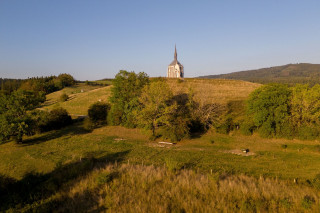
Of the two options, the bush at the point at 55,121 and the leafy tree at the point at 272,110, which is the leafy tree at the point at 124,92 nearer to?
the bush at the point at 55,121

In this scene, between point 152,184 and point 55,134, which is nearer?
point 152,184

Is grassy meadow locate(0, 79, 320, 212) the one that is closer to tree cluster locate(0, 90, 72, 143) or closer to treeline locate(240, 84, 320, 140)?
treeline locate(240, 84, 320, 140)

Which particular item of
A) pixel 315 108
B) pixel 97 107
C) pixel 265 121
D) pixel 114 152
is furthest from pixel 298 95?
pixel 97 107

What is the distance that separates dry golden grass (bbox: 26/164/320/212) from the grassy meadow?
56 millimetres

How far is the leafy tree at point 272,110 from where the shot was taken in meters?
30.8

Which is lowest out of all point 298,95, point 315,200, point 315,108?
point 315,200

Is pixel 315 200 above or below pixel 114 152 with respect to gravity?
above

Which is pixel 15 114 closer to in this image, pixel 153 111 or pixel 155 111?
pixel 153 111

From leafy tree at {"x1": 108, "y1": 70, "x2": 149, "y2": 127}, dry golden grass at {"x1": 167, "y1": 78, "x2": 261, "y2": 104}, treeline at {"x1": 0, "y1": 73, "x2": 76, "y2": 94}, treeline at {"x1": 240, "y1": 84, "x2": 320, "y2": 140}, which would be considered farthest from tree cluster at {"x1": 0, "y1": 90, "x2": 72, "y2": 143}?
treeline at {"x1": 0, "y1": 73, "x2": 76, "y2": 94}

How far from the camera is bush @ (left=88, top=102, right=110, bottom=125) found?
45594mm

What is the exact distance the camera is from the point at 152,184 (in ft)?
40.9

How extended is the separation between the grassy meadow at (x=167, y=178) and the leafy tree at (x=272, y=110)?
2.15m

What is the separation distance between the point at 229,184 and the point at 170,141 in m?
20.0

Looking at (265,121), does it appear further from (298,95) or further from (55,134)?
(55,134)
